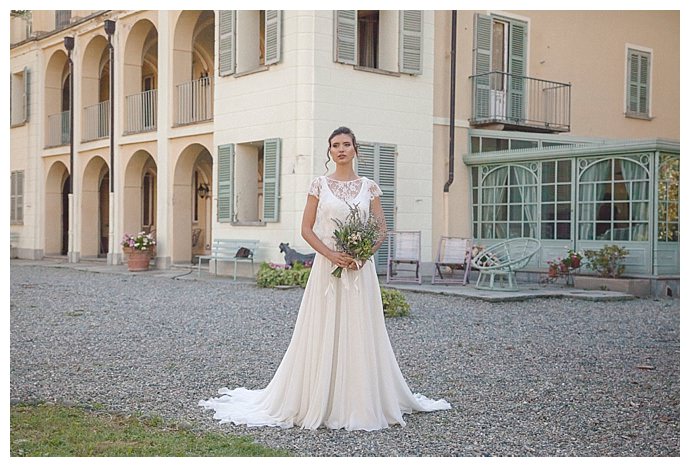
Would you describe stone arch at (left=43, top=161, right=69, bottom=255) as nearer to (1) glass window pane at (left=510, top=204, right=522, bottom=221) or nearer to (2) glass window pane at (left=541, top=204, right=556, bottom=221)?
(1) glass window pane at (left=510, top=204, right=522, bottom=221)

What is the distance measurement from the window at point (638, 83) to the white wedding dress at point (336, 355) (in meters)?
15.2

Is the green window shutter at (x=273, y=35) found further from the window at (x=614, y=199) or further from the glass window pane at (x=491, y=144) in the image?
the window at (x=614, y=199)

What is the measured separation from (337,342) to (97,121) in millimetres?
16472

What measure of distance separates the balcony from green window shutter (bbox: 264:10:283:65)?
3.97 metres

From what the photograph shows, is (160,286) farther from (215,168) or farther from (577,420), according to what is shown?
(577,420)

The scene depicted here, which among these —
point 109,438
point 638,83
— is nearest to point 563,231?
point 638,83

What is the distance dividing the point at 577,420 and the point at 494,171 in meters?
10.8

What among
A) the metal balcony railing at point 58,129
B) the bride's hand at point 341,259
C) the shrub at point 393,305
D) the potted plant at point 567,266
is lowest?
the shrub at point 393,305

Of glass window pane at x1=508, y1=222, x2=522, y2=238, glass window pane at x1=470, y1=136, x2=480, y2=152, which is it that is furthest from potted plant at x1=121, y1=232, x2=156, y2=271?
glass window pane at x1=508, y1=222, x2=522, y2=238

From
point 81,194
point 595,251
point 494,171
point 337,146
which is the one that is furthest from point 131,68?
point 337,146

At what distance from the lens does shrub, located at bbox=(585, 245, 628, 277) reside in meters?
12.4

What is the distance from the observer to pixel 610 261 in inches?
491

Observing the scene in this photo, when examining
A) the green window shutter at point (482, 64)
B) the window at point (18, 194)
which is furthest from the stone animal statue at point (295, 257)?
the window at point (18, 194)

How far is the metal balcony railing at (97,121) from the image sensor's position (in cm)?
1956
